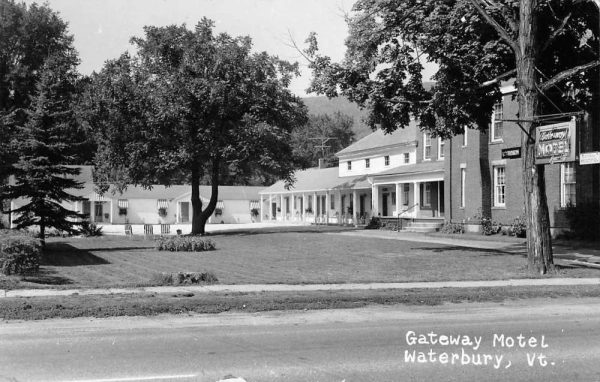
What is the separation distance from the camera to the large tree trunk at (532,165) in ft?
58.0

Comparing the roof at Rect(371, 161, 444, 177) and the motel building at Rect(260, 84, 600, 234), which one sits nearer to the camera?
the motel building at Rect(260, 84, 600, 234)

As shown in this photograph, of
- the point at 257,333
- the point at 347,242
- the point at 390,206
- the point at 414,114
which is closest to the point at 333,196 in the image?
the point at 390,206

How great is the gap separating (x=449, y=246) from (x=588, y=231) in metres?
6.66

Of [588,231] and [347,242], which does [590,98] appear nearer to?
[588,231]

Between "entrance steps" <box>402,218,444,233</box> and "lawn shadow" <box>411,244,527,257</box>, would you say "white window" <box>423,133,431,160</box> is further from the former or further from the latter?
"lawn shadow" <box>411,244,527,257</box>

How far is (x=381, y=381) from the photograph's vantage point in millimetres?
6723

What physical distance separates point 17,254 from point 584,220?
23.8 m

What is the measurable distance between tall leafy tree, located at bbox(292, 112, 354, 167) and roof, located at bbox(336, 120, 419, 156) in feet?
159

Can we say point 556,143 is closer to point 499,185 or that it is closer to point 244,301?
point 244,301

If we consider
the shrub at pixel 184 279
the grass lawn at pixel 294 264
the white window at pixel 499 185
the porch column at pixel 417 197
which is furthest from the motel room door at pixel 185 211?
the shrub at pixel 184 279

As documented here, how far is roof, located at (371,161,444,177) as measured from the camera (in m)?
41.2

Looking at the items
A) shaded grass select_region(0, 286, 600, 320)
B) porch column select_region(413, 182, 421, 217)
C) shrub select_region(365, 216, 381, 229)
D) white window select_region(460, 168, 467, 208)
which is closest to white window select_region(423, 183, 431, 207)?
porch column select_region(413, 182, 421, 217)

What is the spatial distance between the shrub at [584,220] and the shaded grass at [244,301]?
14.8 m

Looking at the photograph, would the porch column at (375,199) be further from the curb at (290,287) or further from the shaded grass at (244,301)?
the shaded grass at (244,301)
